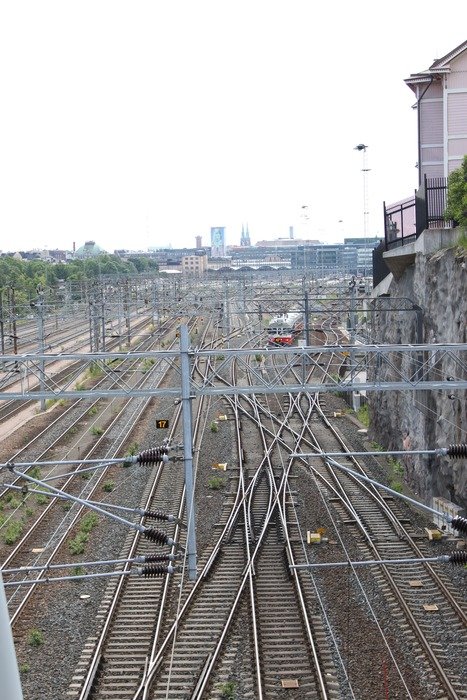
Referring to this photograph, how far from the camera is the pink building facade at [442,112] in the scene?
1748 centimetres

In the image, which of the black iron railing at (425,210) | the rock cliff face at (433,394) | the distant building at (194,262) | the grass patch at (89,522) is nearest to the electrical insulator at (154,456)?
the rock cliff face at (433,394)

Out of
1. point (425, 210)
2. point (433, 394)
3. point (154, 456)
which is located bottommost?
point (433, 394)

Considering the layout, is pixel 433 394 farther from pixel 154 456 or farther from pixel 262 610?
pixel 154 456

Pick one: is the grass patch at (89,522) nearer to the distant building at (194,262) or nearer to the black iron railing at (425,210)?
the black iron railing at (425,210)

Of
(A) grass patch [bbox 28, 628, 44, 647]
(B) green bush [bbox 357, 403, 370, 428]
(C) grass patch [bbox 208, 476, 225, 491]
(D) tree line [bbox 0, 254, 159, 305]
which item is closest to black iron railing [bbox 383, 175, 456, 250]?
(B) green bush [bbox 357, 403, 370, 428]

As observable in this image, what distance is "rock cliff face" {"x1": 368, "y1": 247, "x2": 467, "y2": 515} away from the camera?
A: 42.8 ft

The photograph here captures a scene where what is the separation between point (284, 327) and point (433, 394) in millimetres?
18670

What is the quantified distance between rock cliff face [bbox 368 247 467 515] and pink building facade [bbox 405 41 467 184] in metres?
2.80

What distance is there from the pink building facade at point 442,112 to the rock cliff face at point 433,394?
2.80m

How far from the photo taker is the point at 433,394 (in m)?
14.8

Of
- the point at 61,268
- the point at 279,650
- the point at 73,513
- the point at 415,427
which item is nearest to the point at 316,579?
the point at 279,650

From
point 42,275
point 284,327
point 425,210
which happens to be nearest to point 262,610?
point 425,210

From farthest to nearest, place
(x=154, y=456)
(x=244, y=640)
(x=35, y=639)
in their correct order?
(x=35, y=639), (x=244, y=640), (x=154, y=456)

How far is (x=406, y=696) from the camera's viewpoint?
772 cm
